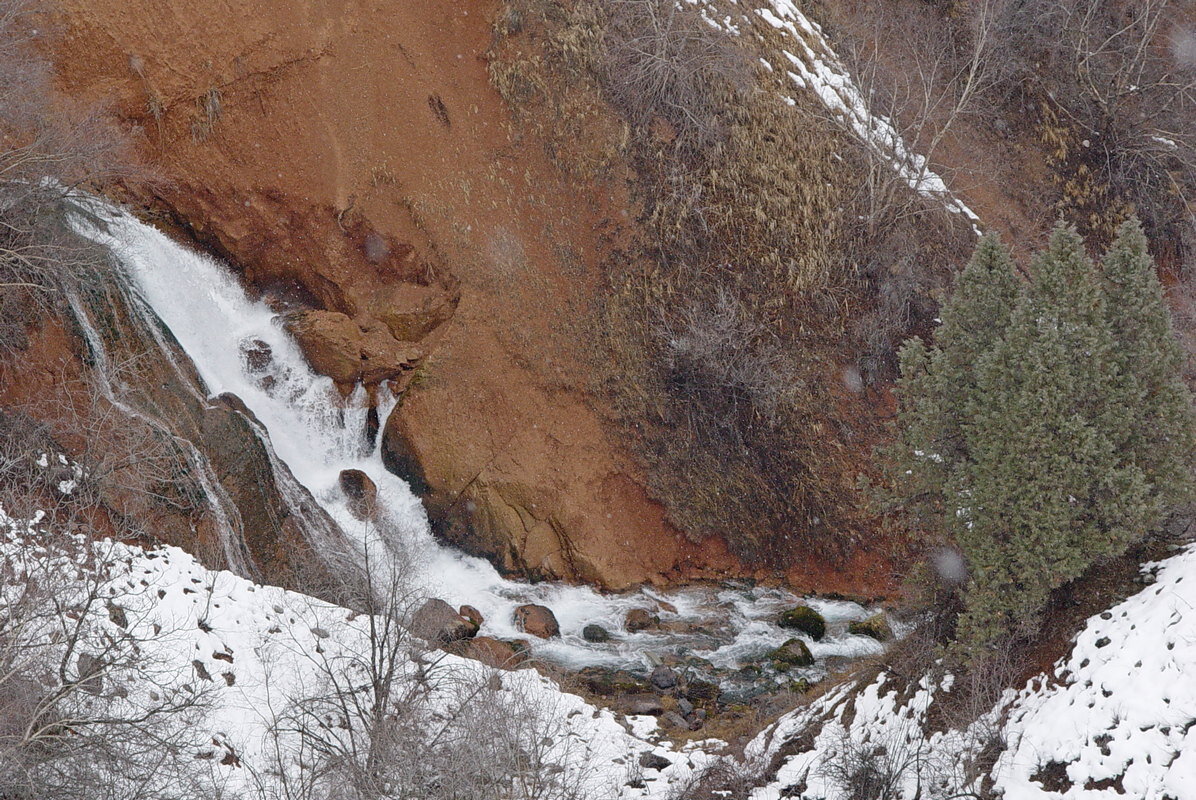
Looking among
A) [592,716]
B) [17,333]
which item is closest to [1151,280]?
[592,716]

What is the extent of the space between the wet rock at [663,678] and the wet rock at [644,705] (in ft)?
1.20

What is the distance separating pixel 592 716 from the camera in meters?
16.3

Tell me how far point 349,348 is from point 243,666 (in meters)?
7.57

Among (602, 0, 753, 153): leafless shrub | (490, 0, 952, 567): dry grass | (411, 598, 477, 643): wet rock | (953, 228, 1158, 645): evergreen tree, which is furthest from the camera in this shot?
(602, 0, 753, 153): leafless shrub

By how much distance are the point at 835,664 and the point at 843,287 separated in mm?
8887

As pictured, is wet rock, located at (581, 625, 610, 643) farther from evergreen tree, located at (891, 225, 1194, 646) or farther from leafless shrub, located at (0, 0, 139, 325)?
leafless shrub, located at (0, 0, 139, 325)

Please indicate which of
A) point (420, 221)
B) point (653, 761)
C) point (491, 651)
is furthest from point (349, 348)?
point (653, 761)

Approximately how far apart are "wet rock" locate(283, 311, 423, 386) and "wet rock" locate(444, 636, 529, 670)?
5997 millimetres

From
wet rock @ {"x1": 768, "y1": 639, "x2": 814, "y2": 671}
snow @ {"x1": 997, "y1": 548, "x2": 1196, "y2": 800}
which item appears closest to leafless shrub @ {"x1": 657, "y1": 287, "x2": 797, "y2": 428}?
wet rock @ {"x1": 768, "y1": 639, "x2": 814, "y2": 671}

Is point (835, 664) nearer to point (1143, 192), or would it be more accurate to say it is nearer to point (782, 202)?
point (782, 202)

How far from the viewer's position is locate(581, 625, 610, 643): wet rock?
1917cm

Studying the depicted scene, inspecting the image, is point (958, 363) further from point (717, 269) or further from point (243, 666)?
point (243, 666)

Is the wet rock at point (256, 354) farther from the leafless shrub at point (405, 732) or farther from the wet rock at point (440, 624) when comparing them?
the wet rock at point (440, 624)

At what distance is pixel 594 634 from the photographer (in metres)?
19.2
